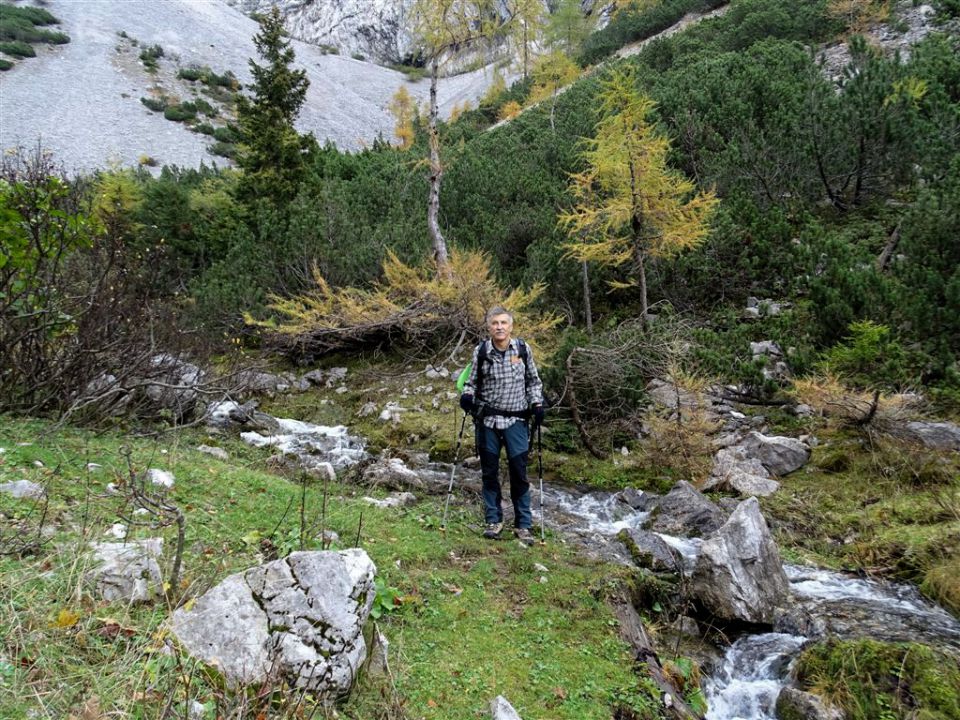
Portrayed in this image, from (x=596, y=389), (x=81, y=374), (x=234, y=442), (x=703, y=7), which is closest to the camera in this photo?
(x=81, y=374)

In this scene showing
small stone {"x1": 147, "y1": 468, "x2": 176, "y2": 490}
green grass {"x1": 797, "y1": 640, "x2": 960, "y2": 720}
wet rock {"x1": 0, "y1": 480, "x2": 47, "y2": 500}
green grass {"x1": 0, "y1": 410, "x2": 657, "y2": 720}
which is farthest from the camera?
small stone {"x1": 147, "y1": 468, "x2": 176, "y2": 490}

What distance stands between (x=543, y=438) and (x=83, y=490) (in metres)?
6.23

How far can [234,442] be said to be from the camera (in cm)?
814

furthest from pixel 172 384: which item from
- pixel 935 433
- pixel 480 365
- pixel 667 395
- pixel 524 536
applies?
pixel 935 433

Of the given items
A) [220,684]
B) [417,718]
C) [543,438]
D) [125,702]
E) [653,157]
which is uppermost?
[653,157]

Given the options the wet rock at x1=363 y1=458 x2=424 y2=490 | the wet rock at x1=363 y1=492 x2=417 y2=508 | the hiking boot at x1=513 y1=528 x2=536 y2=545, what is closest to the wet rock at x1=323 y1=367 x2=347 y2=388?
the wet rock at x1=363 y1=458 x2=424 y2=490

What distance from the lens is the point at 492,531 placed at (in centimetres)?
521

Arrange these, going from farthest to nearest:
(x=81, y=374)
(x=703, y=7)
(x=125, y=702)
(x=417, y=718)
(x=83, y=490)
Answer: (x=703, y=7) → (x=81, y=374) → (x=83, y=490) → (x=417, y=718) → (x=125, y=702)

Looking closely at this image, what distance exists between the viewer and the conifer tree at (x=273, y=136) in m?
17.7

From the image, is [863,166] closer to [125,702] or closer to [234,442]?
[234,442]

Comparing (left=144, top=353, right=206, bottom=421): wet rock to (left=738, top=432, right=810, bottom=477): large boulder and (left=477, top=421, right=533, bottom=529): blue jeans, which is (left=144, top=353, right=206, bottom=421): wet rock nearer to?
(left=477, top=421, right=533, bottom=529): blue jeans

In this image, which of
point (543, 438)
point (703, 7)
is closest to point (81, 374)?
point (543, 438)

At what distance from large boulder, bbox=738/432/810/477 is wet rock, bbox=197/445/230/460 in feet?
22.6

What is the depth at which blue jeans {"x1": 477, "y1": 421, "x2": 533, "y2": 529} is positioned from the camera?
5227 mm
